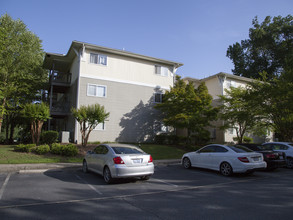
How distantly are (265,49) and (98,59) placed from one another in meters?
34.0

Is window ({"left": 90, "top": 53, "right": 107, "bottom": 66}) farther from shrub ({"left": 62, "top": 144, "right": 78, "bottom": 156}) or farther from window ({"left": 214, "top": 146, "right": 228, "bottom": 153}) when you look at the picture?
window ({"left": 214, "top": 146, "right": 228, "bottom": 153})

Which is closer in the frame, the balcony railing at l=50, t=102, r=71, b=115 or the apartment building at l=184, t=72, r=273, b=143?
the balcony railing at l=50, t=102, r=71, b=115

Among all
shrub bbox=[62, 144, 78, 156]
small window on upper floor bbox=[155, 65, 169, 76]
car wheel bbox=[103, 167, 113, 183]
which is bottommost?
car wheel bbox=[103, 167, 113, 183]

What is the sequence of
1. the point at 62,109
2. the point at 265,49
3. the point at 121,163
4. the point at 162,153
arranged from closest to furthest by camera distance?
1. the point at 121,163
2. the point at 162,153
3. the point at 62,109
4. the point at 265,49

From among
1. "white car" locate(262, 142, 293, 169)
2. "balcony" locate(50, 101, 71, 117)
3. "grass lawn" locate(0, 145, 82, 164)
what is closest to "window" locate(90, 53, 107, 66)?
"balcony" locate(50, 101, 71, 117)

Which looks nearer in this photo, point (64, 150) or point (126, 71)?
point (64, 150)

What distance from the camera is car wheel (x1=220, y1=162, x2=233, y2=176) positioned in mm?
9491

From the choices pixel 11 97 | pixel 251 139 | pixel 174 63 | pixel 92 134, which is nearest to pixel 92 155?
pixel 92 134

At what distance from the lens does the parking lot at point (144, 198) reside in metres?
4.75

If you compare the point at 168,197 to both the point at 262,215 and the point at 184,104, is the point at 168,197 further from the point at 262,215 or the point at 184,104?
the point at 184,104

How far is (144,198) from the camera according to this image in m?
6.06

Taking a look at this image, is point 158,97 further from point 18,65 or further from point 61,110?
point 18,65

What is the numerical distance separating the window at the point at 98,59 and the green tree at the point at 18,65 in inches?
227

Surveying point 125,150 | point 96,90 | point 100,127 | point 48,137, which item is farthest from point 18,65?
point 125,150
